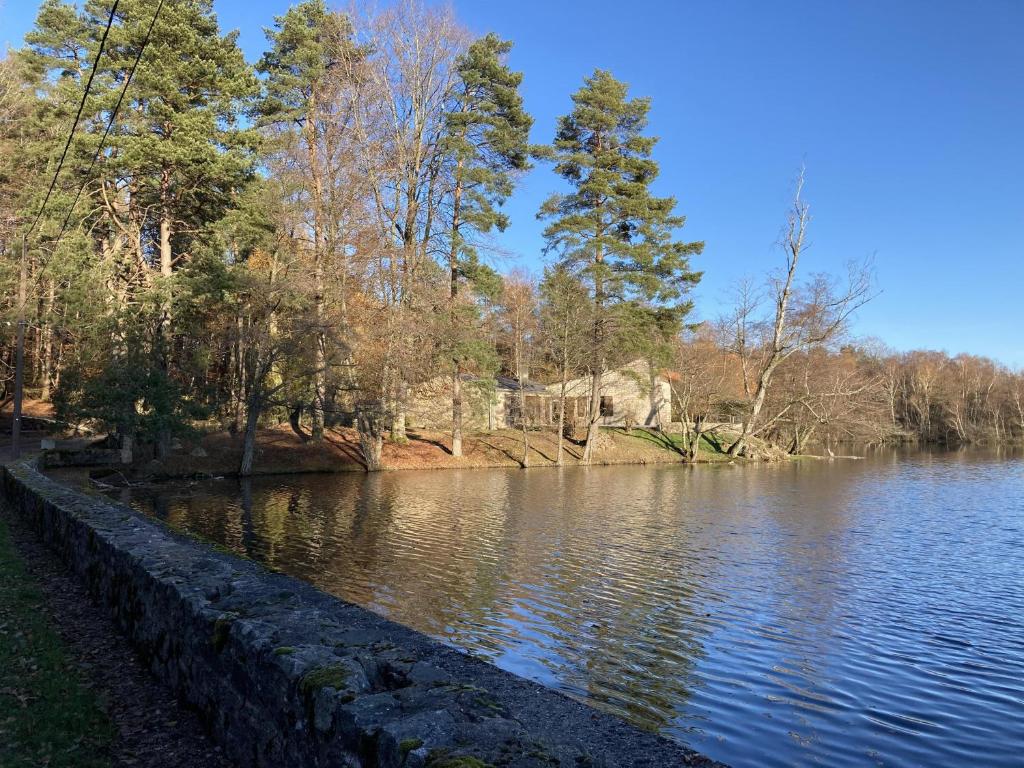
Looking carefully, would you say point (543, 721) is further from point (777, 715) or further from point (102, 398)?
point (102, 398)

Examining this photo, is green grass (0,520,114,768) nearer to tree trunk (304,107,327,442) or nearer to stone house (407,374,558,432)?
tree trunk (304,107,327,442)

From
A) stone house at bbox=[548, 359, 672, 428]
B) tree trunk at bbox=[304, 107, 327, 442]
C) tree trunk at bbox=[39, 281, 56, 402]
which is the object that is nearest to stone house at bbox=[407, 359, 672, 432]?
stone house at bbox=[548, 359, 672, 428]

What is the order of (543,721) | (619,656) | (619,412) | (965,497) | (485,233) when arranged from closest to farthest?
(543,721) < (619,656) < (965,497) < (485,233) < (619,412)

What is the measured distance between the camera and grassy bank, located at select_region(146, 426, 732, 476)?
26.8 m

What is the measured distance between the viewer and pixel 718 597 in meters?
10.2

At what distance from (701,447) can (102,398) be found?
35016mm

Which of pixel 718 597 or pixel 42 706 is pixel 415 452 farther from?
pixel 42 706

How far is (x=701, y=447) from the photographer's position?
45312 mm

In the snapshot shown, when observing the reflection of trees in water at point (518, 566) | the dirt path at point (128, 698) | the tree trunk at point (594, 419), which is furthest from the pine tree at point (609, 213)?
the dirt path at point (128, 698)

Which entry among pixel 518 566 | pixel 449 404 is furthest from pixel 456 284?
pixel 518 566

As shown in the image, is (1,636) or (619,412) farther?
(619,412)

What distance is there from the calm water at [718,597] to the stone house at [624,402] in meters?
22.5

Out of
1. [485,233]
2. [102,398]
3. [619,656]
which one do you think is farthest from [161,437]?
[619,656]

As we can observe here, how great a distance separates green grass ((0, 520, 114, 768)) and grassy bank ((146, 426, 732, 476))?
19457mm
